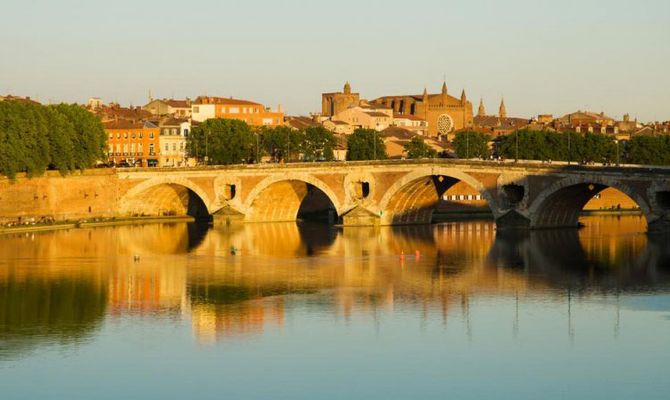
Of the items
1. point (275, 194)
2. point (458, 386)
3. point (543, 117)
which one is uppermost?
point (543, 117)

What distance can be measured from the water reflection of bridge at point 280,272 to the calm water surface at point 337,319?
14 cm

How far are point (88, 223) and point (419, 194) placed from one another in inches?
796

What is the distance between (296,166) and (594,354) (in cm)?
4512

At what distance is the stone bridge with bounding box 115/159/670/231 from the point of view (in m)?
70.1

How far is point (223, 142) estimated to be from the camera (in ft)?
334

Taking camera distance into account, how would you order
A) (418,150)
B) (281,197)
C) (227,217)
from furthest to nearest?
(418,150) < (281,197) < (227,217)

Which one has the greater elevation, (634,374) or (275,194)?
(275,194)

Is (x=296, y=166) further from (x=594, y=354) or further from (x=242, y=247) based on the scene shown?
(x=594, y=354)

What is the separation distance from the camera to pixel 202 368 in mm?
38469

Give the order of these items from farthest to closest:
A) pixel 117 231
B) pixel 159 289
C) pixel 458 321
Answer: pixel 117 231, pixel 159 289, pixel 458 321

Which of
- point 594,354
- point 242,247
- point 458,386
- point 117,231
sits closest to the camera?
point 458,386

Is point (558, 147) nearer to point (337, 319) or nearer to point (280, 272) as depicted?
point (280, 272)

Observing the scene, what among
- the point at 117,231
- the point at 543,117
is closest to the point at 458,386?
the point at 117,231

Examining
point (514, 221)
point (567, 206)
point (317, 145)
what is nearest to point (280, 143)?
point (317, 145)
